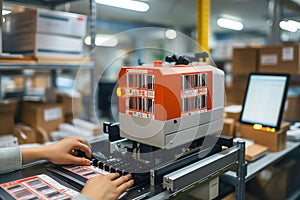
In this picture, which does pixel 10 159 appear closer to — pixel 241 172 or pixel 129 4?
pixel 241 172

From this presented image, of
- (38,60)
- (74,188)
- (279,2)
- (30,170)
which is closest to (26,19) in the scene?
(38,60)

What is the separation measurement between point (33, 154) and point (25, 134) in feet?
3.49

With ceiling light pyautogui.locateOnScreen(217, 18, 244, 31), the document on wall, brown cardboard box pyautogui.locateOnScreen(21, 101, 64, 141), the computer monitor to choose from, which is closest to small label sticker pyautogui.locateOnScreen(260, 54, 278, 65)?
the computer monitor

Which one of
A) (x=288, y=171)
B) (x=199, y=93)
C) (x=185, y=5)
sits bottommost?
(x=288, y=171)

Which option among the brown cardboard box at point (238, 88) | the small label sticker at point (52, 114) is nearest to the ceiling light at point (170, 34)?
the small label sticker at point (52, 114)

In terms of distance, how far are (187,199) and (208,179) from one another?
0.12 meters

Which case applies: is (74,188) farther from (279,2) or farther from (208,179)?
(279,2)

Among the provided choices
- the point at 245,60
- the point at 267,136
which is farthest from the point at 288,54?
the point at 267,136

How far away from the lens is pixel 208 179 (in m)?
0.94

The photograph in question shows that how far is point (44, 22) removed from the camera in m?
1.83

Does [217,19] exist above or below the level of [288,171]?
above

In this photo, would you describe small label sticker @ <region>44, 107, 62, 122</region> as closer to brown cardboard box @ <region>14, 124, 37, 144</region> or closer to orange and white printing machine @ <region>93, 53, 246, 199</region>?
brown cardboard box @ <region>14, 124, 37, 144</region>

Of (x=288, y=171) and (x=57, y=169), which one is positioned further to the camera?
(x=288, y=171)

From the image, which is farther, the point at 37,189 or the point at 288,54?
the point at 288,54
